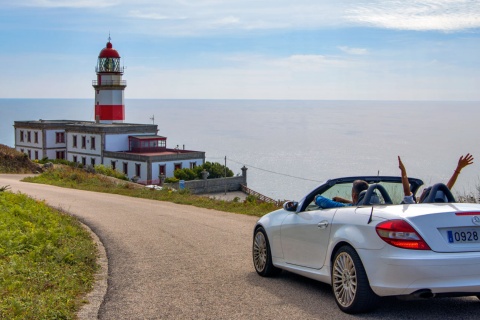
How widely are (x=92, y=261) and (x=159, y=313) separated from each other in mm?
2923

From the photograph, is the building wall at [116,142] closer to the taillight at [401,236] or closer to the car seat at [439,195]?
the car seat at [439,195]

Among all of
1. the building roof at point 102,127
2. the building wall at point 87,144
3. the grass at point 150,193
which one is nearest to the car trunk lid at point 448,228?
the grass at point 150,193

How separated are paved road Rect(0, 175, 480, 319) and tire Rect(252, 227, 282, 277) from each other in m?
0.12

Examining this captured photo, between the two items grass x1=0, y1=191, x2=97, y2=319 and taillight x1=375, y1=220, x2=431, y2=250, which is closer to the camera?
taillight x1=375, y1=220, x2=431, y2=250

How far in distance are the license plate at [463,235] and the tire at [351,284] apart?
2.79 ft

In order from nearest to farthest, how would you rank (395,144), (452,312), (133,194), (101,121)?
1. (452,312)
2. (133,194)
3. (101,121)
4. (395,144)

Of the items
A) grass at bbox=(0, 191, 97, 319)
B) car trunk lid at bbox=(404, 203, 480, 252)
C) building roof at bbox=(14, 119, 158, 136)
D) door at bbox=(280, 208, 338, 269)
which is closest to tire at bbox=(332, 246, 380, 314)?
door at bbox=(280, 208, 338, 269)

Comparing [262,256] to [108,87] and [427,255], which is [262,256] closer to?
[427,255]

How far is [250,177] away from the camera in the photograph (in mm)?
89938

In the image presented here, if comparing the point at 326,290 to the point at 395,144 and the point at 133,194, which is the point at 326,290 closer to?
the point at 133,194

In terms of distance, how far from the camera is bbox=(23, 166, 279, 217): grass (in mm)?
18134

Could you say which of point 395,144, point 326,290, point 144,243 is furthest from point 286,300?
point 395,144

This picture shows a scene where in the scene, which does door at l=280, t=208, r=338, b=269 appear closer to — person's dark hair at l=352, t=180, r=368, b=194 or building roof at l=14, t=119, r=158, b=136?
person's dark hair at l=352, t=180, r=368, b=194

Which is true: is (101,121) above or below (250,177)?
above
